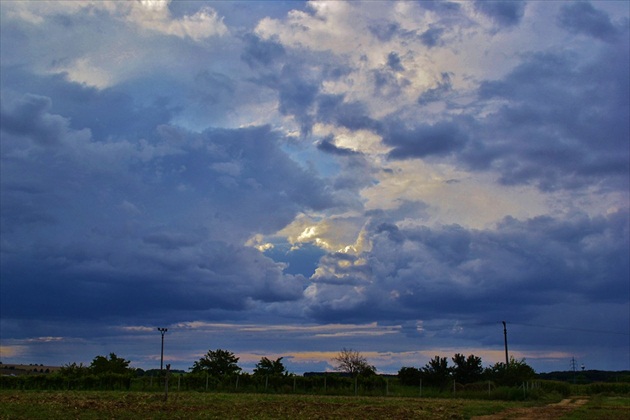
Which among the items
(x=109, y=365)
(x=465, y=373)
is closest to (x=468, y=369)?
(x=465, y=373)

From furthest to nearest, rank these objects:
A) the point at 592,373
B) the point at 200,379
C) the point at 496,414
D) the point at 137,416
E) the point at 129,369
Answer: the point at 592,373 → the point at 129,369 → the point at 200,379 → the point at 496,414 → the point at 137,416

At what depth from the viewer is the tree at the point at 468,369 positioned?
3307 inches

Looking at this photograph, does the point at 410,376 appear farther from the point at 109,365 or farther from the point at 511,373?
the point at 109,365

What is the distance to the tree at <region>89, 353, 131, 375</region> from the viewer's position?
76.6 meters

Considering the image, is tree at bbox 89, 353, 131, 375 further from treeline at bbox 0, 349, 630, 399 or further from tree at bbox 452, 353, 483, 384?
tree at bbox 452, 353, 483, 384

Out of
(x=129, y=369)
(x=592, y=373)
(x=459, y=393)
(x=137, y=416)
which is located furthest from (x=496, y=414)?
(x=592, y=373)

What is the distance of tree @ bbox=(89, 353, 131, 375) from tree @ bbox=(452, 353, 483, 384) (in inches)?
1616

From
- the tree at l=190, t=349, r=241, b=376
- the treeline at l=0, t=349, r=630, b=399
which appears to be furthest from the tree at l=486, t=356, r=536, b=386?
the tree at l=190, t=349, r=241, b=376

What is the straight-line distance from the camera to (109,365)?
77750 mm

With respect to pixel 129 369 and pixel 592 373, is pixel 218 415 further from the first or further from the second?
pixel 592 373

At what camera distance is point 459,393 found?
67.0 m

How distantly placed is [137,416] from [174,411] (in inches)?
138

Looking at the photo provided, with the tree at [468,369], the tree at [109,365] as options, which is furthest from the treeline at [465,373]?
the tree at [109,365]

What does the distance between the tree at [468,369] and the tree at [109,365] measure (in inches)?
1616
